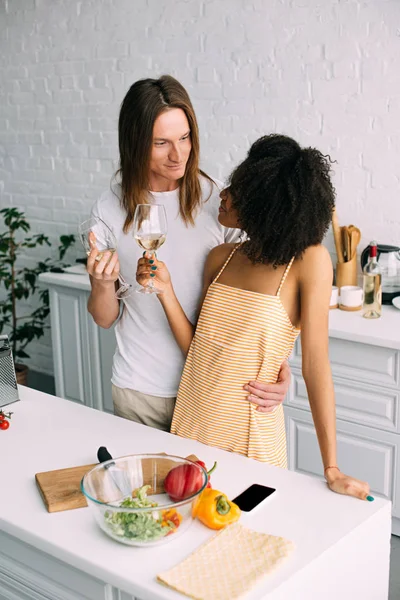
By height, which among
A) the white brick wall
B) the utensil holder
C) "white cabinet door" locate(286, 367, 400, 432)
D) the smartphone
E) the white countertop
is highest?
the white brick wall

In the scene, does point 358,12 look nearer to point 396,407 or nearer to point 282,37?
point 282,37

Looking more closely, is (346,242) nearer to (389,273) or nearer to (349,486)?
(389,273)

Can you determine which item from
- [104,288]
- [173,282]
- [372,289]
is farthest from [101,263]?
[372,289]

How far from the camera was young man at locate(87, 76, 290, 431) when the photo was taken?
2102mm

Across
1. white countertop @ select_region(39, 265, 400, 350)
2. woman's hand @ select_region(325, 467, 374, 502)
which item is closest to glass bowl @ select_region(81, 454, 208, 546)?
woman's hand @ select_region(325, 467, 374, 502)

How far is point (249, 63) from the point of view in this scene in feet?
11.7

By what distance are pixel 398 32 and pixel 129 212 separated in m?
1.59

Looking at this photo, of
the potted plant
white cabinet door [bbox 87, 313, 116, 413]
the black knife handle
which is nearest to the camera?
the black knife handle

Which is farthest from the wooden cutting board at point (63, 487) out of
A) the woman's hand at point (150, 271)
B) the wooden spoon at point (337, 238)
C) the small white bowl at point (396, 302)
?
the wooden spoon at point (337, 238)

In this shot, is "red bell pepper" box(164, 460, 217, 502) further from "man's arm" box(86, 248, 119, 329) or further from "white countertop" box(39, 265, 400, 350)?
"white countertop" box(39, 265, 400, 350)

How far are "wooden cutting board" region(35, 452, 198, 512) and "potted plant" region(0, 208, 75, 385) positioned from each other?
2381 mm

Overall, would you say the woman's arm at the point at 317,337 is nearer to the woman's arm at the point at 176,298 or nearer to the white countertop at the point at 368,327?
the woman's arm at the point at 176,298

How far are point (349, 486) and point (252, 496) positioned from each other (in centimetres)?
21

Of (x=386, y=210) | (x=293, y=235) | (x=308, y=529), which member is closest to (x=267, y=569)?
(x=308, y=529)
